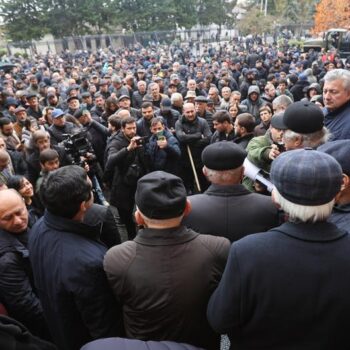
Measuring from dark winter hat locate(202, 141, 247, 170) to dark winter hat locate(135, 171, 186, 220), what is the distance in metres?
0.75

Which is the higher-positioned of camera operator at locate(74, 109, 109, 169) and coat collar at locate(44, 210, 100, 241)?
coat collar at locate(44, 210, 100, 241)

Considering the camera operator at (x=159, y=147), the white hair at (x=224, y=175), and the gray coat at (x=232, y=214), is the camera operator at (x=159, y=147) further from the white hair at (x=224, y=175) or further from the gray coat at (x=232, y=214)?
the gray coat at (x=232, y=214)

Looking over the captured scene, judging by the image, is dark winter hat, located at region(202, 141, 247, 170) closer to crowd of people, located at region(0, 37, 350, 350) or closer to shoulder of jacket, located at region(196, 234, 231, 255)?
crowd of people, located at region(0, 37, 350, 350)

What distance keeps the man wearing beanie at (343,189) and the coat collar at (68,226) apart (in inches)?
54.2

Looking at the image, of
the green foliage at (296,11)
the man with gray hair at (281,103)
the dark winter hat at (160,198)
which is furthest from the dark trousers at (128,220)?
the green foliage at (296,11)

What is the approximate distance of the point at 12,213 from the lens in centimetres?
249

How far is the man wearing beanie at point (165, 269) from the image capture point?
1740mm

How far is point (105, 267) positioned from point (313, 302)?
0.99 meters

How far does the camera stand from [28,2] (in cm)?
4206

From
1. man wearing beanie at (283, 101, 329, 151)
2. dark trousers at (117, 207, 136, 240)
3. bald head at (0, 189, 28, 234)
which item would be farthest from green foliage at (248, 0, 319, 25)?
bald head at (0, 189, 28, 234)

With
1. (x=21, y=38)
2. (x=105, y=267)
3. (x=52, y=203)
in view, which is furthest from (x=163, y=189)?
(x=21, y=38)

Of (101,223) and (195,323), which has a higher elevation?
(101,223)

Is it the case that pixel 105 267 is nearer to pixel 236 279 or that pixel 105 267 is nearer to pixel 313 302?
pixel 236 279

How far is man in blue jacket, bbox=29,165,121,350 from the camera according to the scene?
1886 mm
